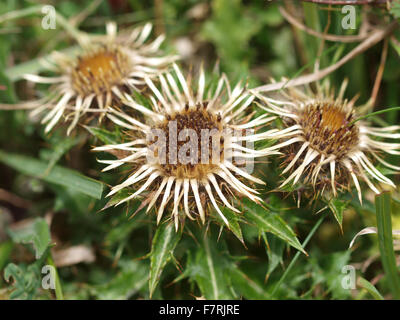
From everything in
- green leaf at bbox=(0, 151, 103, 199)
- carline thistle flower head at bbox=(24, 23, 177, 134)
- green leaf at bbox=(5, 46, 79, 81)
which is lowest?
green leaf at bbox=(0, 151, 103, 199)

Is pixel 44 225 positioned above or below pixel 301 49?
below

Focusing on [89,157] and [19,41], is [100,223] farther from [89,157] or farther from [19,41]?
[19,41]

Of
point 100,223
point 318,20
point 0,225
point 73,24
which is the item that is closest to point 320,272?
point 100,223

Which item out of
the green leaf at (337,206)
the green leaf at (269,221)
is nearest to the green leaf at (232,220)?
the green leaf at (269,221)

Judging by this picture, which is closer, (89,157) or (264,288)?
(264,288)

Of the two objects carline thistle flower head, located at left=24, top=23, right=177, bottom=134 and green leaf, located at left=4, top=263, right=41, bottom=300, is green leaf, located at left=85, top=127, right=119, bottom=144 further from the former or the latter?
green leaf, located at left=4, top=263, right=41, bottom=300

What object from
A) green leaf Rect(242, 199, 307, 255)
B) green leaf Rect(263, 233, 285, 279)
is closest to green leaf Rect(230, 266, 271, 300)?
green leaf Rect(263, 233, 285, 279)

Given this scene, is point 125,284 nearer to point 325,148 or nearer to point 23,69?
point 325,148
